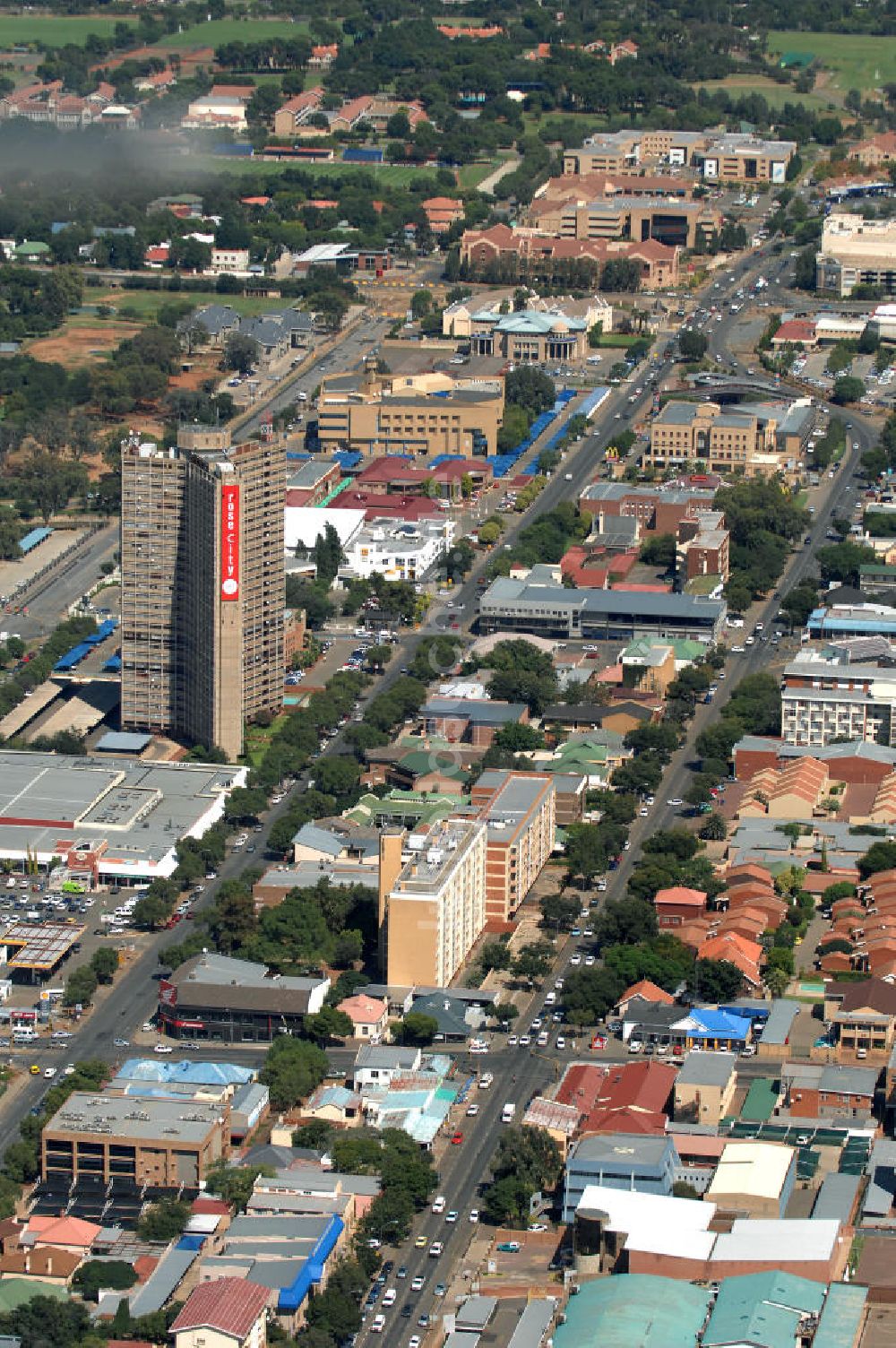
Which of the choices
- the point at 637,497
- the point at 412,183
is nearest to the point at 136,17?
the point at 412,183

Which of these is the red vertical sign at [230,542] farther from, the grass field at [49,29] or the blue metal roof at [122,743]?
the grass field at [49,29]

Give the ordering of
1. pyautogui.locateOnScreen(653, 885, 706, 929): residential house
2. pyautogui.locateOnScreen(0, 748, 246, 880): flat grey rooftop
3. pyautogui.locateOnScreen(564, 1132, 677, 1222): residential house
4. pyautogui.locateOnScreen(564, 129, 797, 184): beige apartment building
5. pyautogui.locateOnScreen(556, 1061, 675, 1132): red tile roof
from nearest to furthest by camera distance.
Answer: pyautogui.locateOnScreen(564, 1132, 677, 1222): residential house, pyautogui.locateOnScreen(556, 1061, 675, 1132): red tile roof, pyautogui.locateOnScreen(653, 885, 706, 929): residential house, pyautogui.locateOnScreen(0, 748, 246, 880): flat grey rooftop, pyautogui.locateOnScreen(564, 129, 797, 184): beige apartment building

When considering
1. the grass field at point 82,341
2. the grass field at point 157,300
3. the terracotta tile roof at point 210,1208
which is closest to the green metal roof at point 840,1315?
the terracotta tile roof at point 210,1208

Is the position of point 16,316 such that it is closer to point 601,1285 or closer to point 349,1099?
point 349,1099

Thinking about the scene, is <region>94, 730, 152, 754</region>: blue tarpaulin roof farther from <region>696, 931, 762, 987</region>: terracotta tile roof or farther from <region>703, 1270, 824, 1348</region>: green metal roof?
<region>703, 1270, 824, 1348</region>: green metal roof

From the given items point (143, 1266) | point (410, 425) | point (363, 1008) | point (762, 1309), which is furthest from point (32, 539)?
point (762, 1309)

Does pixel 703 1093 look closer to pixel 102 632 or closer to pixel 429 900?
pixel 429 900

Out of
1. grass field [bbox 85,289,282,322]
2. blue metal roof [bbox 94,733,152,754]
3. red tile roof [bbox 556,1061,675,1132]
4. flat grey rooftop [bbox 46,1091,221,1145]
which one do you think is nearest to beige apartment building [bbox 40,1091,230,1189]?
flat grey rooftop [bbox 46,1091,221,1145]
